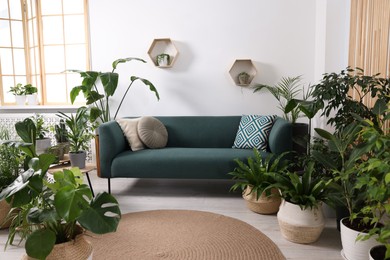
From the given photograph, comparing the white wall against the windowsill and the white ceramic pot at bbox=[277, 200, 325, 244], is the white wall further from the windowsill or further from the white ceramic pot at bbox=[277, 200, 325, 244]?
the white ceramic pot at bbox=[277, 200, 325, 244]

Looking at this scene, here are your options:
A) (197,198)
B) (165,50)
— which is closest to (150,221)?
(197,198)

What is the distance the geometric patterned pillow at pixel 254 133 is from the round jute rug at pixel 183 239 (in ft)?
3.20

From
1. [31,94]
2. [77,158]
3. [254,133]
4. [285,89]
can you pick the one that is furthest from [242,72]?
[31,94]

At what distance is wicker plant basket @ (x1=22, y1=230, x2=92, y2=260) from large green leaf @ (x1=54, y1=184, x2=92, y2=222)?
222 millimetres

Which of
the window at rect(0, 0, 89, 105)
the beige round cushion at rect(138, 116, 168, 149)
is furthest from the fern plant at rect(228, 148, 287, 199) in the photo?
the window at rect(0, 0, 89, 105)

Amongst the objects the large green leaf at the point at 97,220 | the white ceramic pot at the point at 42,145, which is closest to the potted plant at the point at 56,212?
the large green leaf at the point at 97,220

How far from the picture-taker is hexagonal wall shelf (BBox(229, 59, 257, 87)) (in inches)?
156

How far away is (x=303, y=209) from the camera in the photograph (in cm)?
224

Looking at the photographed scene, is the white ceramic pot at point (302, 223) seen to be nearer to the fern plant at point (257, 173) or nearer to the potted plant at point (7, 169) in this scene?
the fern plant at point (257, 173)

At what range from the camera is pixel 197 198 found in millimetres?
3260

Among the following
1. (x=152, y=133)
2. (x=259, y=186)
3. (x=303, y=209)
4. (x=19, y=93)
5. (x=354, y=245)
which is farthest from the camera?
(x=19, y=93)

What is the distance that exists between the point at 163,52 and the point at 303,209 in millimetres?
2683

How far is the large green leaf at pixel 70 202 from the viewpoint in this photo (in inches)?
54.1

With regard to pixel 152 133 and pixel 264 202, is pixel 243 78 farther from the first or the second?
pixel 264 202
